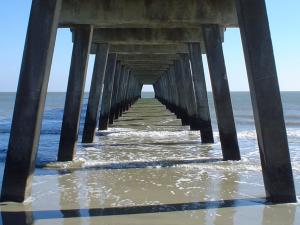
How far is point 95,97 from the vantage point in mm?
13117

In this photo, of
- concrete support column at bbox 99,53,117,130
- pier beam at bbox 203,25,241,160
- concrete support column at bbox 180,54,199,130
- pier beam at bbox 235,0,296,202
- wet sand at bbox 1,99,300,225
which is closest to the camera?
wet sand at bbox 1,99,300,225

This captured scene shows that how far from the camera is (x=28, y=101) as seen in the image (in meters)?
5.68

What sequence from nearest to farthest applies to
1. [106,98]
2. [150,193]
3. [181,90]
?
1. [150,193]
2. [106,98]
3. [181,90]

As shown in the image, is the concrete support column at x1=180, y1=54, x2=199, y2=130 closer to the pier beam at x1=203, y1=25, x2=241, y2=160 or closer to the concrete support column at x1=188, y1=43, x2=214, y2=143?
the concrete support column at x1=188, y1=43, x2=214, y2=143

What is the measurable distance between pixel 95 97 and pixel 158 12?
166 inches

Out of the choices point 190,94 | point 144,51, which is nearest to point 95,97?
point 144,51

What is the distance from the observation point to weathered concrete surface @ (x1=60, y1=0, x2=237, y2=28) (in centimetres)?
957

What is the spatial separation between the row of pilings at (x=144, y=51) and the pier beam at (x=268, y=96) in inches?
0.5

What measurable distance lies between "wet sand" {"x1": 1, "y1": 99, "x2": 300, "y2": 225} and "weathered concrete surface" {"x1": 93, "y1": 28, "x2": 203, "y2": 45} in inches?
155

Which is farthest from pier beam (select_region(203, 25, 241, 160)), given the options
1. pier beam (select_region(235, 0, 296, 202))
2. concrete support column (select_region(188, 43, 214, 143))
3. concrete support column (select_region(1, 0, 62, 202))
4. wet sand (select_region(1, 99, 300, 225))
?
concrete support column (select_region(1, 0, 62, 202))

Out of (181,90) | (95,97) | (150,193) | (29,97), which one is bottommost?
(150,193)

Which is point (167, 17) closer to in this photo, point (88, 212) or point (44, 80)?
point (44, 80)

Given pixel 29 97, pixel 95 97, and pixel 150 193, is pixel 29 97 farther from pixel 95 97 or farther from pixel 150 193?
pixel 95 97

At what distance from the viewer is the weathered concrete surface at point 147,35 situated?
12820 millimetres
